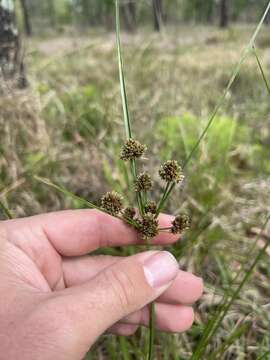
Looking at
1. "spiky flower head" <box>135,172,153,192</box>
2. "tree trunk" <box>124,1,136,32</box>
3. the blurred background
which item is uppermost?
"tree trunk" <box>124,1,136,32</box>

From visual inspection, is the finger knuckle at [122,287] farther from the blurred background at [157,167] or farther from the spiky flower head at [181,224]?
the blurred background at [157,167]

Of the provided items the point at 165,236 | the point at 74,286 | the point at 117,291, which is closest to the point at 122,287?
the point at 117,291

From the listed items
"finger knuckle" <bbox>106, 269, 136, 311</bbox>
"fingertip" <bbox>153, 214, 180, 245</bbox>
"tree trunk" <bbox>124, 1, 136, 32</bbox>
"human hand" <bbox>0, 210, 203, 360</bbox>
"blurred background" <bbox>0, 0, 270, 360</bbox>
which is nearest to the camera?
"human hand" <bbox>0, 210, 203, 360</bbox>

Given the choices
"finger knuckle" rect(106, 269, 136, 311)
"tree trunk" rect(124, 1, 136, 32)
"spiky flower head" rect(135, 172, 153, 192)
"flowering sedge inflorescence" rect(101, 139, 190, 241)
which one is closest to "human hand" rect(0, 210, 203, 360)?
"finger knuckle" rect(106, 269, 136, 311)

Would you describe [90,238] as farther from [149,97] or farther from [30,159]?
[149,97]

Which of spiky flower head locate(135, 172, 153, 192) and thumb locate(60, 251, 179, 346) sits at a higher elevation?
spiky flower head locate(135, 172, 153, 192)

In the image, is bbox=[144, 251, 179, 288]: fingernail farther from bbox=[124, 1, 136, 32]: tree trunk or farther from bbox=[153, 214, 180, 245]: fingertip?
bbox=[124, 1, 136, 32]: tree trunk

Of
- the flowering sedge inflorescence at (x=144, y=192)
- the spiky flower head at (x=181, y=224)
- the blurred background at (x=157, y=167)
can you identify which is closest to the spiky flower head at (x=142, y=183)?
the flowering sedge inflorescence at (x=144, y=192)

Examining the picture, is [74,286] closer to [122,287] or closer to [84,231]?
[122,287]
